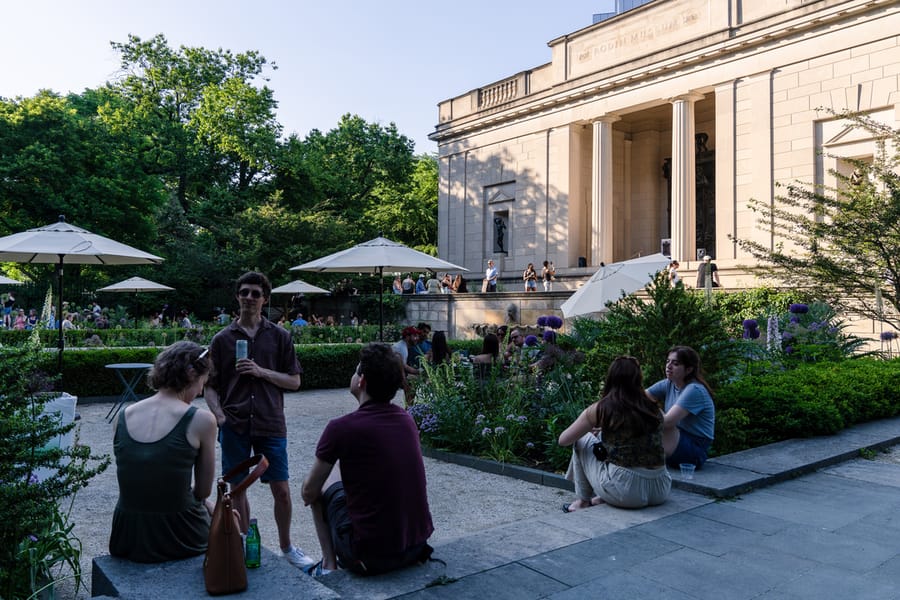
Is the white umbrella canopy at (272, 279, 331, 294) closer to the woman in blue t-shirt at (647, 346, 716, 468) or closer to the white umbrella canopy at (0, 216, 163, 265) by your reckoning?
the white umbrella canopy at (0, 216, 163, 265)

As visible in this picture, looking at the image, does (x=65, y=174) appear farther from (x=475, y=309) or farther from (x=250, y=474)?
A: (x=250, y=474)

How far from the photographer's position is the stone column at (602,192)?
1086 inches

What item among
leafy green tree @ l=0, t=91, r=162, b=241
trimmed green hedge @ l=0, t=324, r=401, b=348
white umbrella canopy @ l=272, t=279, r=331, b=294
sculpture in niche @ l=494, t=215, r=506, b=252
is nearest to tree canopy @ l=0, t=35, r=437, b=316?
leafy green tree @ l=0, t=91, r=162, b=241

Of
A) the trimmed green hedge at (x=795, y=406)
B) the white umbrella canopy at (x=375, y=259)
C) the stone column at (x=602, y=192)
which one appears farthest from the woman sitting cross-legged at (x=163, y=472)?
the stone column at (x=602, y=192)

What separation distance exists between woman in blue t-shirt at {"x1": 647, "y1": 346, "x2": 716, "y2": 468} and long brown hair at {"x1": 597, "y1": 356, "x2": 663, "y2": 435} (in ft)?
2.62

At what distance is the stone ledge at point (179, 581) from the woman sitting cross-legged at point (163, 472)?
0.08 meters

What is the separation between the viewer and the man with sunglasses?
4.58 metres

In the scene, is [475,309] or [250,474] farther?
[475,309]

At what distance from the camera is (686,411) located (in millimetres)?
5918

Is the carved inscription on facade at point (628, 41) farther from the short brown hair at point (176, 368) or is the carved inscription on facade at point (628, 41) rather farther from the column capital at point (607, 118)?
the short brown hair at point (176, 368)

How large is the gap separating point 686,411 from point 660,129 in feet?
90.3

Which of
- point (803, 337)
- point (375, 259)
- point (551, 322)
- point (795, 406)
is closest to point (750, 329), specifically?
point (803, 337)

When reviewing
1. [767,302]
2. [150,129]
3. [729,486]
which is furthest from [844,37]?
[150,129]

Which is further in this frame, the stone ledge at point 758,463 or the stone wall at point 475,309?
the stone wall at point 475,309
